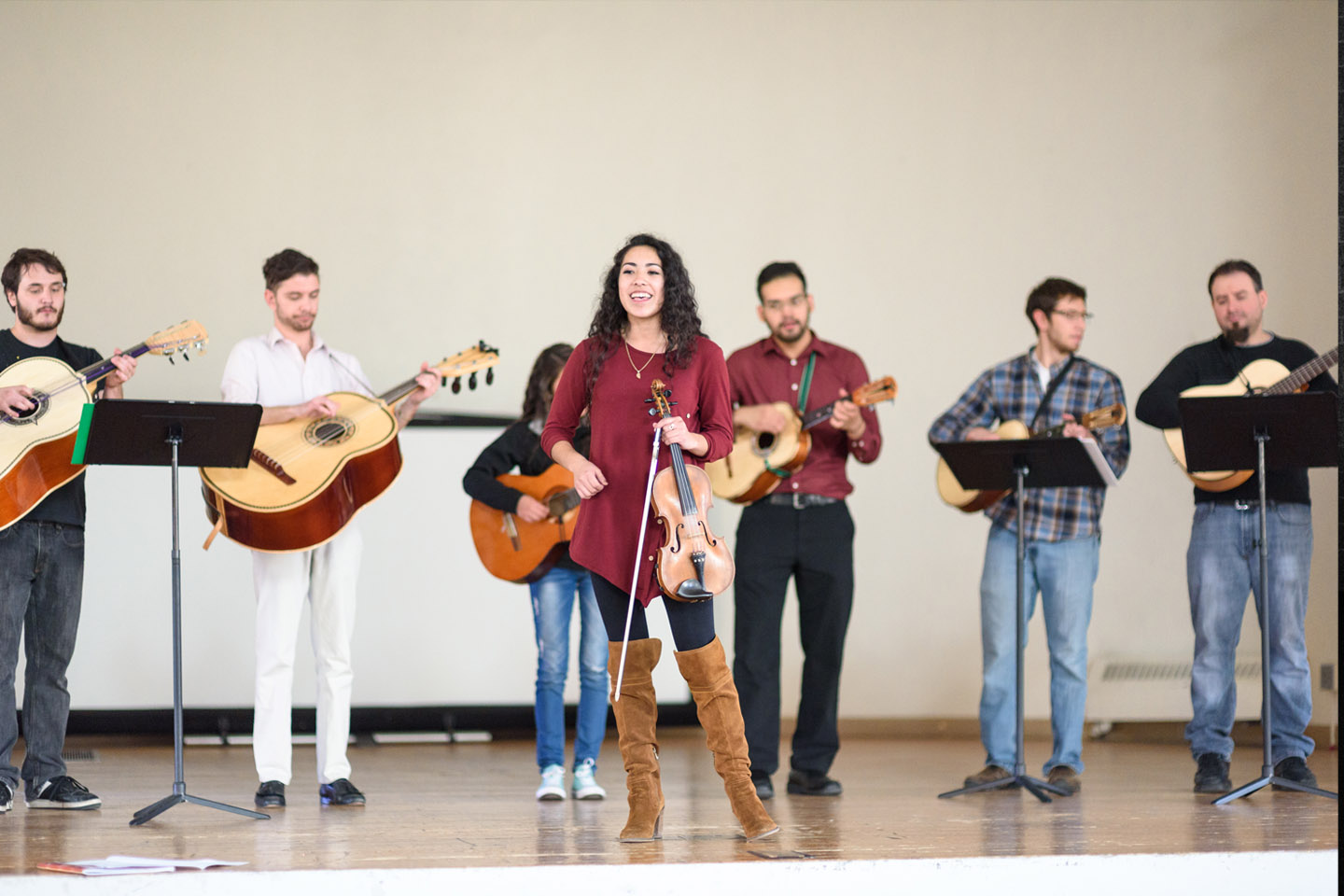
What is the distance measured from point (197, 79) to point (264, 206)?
0.64 metres

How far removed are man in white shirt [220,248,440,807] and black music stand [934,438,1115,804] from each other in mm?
1624

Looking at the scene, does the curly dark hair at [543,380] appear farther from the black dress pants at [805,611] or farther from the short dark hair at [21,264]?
the short dark hair at [21,264]

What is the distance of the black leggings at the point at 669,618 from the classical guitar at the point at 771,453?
3.35 ft

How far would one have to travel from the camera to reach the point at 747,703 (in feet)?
13.6

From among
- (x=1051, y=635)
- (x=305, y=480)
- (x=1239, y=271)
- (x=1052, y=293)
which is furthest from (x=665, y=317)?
(x=1239, y=271)

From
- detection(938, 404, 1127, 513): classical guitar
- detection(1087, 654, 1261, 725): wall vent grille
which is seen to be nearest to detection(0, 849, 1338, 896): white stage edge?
detection(938, 404, 1127, 513): classical guitar

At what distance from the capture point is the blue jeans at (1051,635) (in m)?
4.30

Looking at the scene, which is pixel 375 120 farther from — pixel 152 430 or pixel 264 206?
pixel 152 430

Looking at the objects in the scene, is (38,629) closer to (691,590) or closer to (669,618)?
(669,618)

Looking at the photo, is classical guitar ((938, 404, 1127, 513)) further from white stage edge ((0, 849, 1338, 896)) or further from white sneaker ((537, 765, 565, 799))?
white sneaker ((537, 765, 565, 799))

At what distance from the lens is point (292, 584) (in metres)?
3.87

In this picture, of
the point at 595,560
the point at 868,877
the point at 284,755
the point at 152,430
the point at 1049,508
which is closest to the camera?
the point at 868,877

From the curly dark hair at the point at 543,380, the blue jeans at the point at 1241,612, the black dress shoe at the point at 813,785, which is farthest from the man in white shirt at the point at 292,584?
the blue jeans at the point at 1241,612

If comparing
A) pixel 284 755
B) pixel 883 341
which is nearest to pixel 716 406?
pixel 284 755
